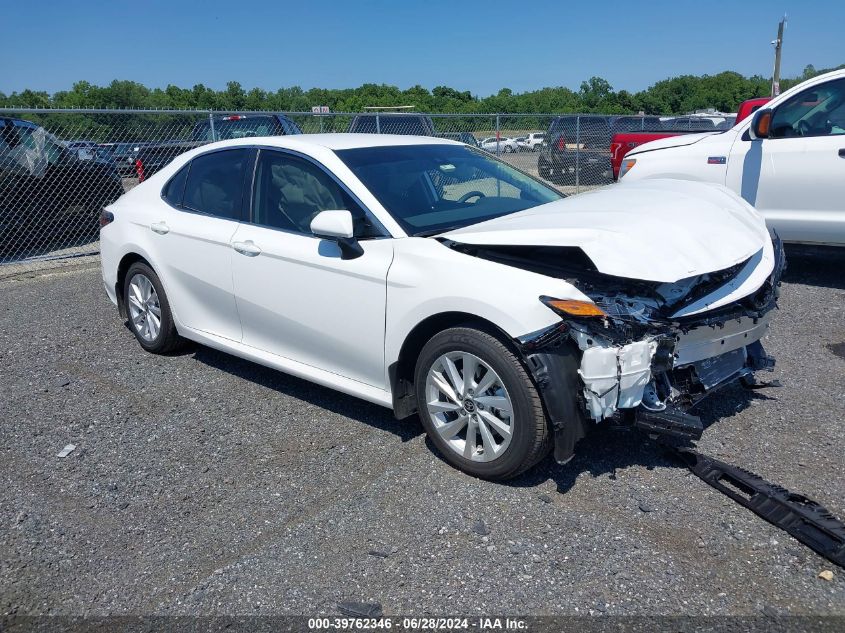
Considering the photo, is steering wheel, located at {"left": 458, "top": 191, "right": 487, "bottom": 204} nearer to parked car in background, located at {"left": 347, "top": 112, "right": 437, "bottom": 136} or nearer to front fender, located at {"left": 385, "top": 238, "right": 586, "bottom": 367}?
front fender, located at {"left": 385, "top": 238, "right": 586, "bottom": 367}

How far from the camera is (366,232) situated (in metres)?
3.92

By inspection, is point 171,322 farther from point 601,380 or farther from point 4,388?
point 601,380

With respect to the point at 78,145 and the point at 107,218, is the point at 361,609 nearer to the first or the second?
the point at 107,218

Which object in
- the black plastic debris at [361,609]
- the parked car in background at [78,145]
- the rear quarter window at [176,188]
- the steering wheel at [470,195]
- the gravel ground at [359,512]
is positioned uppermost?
the parked car in background at [78,145]

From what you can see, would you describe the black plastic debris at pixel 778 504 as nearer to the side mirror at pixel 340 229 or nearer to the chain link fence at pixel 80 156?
the side mirror at pixel 340 229

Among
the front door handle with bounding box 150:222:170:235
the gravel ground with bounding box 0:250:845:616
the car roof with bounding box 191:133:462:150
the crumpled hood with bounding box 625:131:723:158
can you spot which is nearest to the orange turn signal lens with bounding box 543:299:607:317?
the gravel ground with bounding box 0:250:845:616

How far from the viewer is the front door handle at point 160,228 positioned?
16.5ft

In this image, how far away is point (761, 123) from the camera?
6.66m

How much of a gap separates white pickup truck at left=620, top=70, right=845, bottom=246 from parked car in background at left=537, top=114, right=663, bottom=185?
7.73 m

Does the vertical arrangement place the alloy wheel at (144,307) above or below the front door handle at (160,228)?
below

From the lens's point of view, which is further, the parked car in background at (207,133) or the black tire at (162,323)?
the parked car in background at (207,133)

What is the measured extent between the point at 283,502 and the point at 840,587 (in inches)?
92.4

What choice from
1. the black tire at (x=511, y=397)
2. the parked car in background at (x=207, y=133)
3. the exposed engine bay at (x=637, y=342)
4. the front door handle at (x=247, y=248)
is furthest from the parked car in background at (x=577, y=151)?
the black tire at (x=511, y=397)

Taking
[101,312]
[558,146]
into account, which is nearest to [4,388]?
[101,312]
